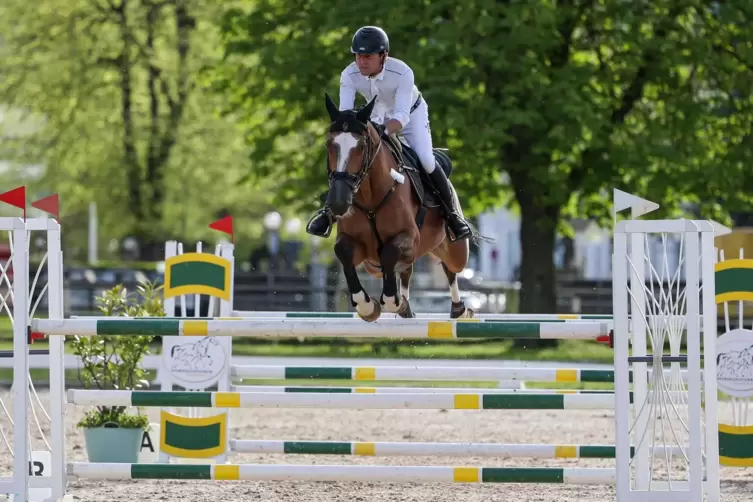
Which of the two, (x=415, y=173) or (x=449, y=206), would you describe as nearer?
(x=415, y=173)

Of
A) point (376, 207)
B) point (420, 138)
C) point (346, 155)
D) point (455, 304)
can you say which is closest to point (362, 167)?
point (346, 155)

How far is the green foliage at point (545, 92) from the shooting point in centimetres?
1641

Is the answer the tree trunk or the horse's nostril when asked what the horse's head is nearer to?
the horse's nostril

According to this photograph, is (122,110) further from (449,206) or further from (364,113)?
(364,113)

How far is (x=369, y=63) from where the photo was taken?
6.33 meters

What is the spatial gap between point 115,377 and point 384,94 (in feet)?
9.65

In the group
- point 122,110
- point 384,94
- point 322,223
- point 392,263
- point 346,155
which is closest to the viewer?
point 346,155

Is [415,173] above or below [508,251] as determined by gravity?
below

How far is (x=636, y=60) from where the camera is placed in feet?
57.0

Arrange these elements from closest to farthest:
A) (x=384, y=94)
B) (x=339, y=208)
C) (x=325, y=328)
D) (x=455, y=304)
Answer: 1. (x=325, y=328)
2. (x=339, y=208)
3. (x=384, y=94)
4. (x=455, y=304)

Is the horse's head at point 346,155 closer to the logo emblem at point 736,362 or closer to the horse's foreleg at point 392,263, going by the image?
the horse's foreleg at point 392,263

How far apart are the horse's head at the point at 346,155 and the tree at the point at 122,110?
58.2 feet

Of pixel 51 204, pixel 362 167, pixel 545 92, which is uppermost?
pixel 545 92

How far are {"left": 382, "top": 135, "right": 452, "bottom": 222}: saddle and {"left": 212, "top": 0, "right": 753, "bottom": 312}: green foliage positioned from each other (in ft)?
30.2
